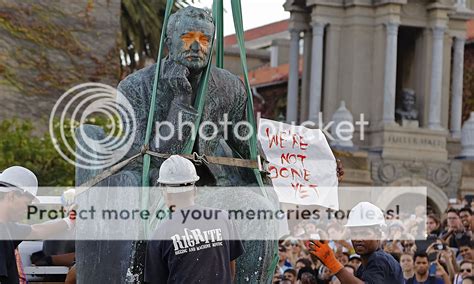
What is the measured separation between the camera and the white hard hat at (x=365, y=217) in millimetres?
10008

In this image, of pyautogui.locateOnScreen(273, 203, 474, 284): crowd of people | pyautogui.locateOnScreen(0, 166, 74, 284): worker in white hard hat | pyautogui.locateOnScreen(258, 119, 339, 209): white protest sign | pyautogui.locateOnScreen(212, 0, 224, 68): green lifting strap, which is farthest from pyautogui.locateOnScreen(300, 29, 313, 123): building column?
pyautogui.locateOnScreen(0, 166, 74, 284): worker in white hard hat

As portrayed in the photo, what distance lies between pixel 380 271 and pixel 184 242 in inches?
104

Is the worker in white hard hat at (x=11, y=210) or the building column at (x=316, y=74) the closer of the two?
the worker in white hard hat at (x=11, y=210)

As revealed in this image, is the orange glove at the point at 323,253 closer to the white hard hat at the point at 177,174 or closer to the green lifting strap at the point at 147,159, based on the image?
the green lifting strap at the point at 147,159

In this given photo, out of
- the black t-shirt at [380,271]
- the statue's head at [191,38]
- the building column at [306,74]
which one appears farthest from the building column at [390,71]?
the statue's head at [191,38]

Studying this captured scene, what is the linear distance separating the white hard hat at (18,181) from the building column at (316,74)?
128ft

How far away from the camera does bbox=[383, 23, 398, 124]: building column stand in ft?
152

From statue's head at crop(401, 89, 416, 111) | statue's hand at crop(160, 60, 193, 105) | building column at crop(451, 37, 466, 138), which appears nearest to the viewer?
statue's hand at crop(160, 60, 193, 105)

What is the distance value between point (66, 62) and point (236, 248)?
15913 millimetres

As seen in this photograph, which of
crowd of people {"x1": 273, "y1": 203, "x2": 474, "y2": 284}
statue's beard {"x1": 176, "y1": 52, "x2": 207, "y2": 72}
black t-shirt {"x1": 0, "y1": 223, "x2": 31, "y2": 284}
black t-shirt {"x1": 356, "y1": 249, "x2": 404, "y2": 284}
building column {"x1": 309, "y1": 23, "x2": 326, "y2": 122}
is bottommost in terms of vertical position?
crowd of people {"x1": 273, "y1": 203, "x2": 474, "y2": 284}

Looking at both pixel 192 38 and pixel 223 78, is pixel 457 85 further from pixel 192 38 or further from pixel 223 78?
pixel 192 38

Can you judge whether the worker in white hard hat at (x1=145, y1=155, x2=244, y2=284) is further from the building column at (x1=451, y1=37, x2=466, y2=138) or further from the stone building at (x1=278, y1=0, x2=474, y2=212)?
the building column at (x1=451, y1=37, x2=466, y2=138)

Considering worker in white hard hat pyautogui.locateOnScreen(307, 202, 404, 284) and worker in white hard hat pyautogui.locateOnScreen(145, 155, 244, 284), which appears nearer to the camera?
worker in white hard hat pyautogui.locateOnScreen(145, 155, 244, 284)

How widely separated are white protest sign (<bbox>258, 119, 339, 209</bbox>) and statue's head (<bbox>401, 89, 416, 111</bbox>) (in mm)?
37671
